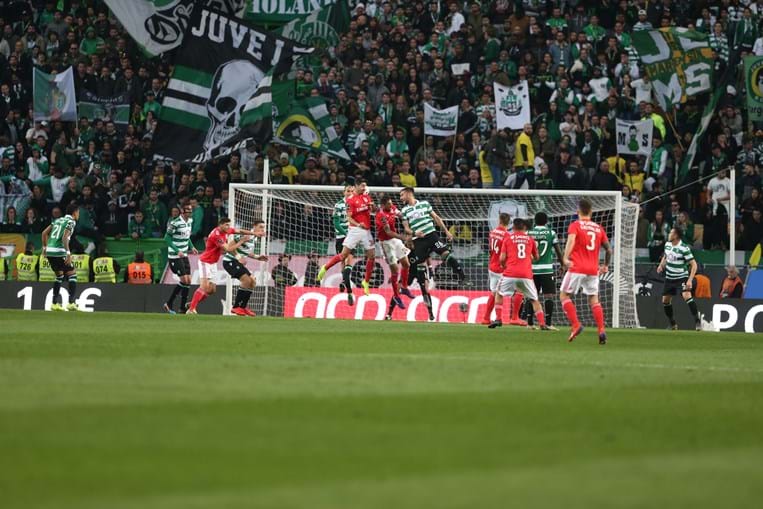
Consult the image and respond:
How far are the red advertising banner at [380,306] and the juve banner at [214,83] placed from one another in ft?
13.1

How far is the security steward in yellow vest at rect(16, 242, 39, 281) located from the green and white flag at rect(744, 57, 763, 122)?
1639 cm

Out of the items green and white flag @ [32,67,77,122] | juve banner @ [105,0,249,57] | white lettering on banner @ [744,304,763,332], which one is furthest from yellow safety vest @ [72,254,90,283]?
white lettering on banner @ [744,304,763,332]

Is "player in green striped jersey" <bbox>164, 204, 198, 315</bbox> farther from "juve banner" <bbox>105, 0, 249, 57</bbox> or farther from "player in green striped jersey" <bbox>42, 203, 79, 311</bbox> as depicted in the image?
"juve banner" <bbox>105, 0, 249, 57</bbox>

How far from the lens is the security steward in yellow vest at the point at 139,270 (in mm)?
29109

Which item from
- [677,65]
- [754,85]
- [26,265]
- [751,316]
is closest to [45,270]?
[26,265]

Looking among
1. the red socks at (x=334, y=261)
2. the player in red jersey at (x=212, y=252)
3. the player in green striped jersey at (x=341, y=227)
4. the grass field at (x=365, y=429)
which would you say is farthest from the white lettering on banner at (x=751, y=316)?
the grass field at (x=365, y=429)

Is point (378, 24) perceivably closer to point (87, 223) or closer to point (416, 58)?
point (416, 58)

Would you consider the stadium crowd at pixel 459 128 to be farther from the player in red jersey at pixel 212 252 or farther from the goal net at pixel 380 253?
the player in red jersey at pixel 212 252

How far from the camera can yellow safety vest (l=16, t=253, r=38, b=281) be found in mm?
29625

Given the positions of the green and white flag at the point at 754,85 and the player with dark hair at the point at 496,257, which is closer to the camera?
the player with dark hair at the point at 496,257

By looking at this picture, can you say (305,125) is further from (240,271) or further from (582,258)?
(582,258)

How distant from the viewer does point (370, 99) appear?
3080 cm

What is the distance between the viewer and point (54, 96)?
32.3 meters

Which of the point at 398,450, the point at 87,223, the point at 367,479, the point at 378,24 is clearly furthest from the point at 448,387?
the point at 378,24
